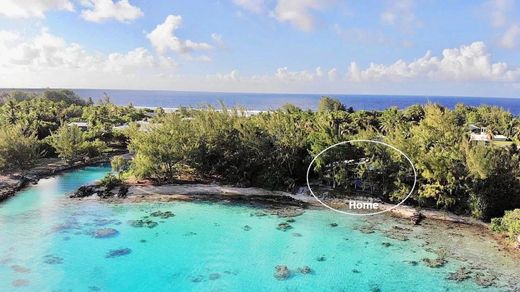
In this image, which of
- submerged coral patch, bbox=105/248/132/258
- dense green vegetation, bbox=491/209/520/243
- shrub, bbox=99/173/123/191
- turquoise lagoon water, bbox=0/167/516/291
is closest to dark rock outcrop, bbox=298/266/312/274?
turquoise lagoon water, bbox=0/167/516/291

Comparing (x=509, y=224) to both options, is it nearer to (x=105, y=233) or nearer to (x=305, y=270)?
(x=305, y=270)

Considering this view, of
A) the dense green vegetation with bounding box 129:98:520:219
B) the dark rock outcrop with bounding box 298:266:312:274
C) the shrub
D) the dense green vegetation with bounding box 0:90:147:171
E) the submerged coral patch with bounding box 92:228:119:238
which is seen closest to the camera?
the dark rock outcrop with bounding box 298:266:312:274

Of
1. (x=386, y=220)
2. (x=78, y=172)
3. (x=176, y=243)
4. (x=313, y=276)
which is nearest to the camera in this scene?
(x=313, y=276)

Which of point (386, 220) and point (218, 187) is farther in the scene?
point (218, 187)

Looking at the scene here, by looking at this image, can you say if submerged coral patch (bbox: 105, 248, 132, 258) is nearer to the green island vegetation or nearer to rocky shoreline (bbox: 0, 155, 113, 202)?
the green island vegetation

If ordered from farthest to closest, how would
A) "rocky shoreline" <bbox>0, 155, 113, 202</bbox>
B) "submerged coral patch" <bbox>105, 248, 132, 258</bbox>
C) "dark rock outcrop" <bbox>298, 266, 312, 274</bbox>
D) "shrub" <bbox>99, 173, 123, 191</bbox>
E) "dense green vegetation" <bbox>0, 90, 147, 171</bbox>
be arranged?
"dense green vegetation" <bbox>0, 90, 147, 171</bbox>, "shrub" <bbox>99, 173, 123, 191</bbox>, "rocky shoreline" <bbox>0, 155, 113, 202</bbox>, "submerged coral patch" <bbox>105, 248, 132, 258</bbox>, "dark rock outcrop" <bbox>298, 266, 312, 274</bbox>

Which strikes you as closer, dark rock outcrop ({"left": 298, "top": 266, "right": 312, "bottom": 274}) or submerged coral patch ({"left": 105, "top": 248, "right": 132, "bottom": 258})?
dark rock outcrop ({"left": 298, "top": 266, "right": 312, "bottom": 274})

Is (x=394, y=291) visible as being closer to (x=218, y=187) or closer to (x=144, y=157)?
(x=218, y=187)

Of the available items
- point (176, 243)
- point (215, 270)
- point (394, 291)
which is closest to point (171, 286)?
point (215, 270)
